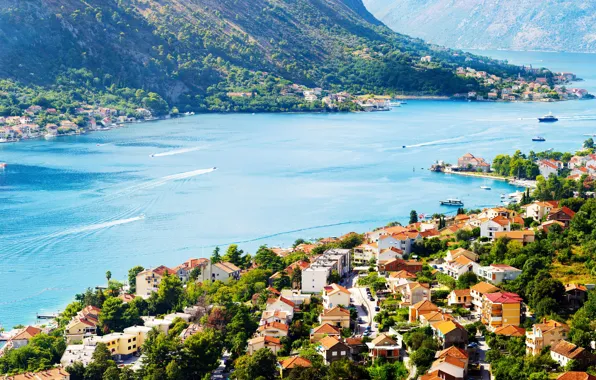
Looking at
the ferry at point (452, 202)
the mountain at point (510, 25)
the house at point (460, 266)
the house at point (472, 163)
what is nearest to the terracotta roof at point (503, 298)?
the house at point (460, 266)

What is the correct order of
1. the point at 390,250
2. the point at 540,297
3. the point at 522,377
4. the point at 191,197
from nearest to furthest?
the point at 522,377, the point at 540,297, the point at 390,250, the point at 191,197

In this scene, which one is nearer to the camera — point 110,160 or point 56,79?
point 110,160

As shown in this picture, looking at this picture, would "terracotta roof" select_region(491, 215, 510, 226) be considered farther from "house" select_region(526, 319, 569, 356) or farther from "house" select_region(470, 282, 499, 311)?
"house" select_region(526, 319, 569, 356)

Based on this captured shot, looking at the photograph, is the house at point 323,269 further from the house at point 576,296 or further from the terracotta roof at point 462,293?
the house at point 576,296

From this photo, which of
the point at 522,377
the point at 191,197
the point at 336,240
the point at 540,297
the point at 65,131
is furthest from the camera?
the point at 65,131

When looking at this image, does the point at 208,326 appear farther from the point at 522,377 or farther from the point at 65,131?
the point at 65,131

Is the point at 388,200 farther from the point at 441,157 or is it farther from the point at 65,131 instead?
the point at 65,131

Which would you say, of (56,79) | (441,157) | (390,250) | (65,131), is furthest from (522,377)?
(56,79)

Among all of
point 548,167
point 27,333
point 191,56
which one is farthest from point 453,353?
point 191,56
